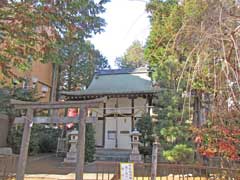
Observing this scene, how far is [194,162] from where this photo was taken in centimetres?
1011

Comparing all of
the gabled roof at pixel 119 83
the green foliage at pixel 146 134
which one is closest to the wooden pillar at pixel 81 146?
the green foliage at pixel 146 134

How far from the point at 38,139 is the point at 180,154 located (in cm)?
907

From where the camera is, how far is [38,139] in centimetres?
1590

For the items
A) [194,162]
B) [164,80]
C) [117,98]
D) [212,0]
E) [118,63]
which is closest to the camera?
[212,0]

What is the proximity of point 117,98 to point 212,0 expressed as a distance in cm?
1401

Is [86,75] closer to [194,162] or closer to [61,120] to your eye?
[194,162]

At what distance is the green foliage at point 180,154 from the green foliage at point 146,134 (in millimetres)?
3670

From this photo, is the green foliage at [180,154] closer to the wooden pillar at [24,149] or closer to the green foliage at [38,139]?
the wooden pillar at [24,149]

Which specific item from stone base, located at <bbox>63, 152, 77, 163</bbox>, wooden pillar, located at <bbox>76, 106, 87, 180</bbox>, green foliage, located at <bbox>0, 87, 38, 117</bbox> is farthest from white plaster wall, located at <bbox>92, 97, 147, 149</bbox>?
wooden pillar, located at <bbox>76, 106, 87, 180</bbox>

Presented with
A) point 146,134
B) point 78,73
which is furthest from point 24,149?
point 78,73

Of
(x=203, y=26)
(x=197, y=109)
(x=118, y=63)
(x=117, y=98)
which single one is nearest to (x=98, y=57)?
(x=118, y=63)

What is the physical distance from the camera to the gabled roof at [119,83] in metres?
16.4

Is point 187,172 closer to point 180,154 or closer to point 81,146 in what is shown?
point 180,154

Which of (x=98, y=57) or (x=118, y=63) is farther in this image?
(x=118, y=63)
